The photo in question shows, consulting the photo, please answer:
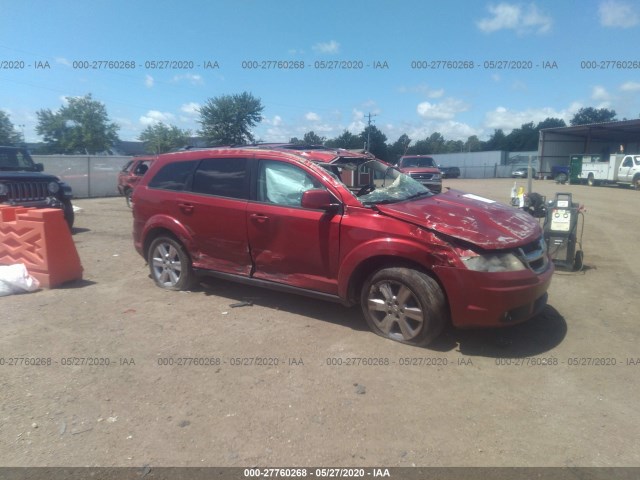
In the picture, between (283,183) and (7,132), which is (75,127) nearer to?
(7,132)

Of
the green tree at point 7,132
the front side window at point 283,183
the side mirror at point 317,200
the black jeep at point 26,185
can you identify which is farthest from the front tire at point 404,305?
the green tree at point 7,132

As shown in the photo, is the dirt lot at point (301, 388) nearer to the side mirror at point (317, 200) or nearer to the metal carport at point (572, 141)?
the side mirror at point (317, 200)

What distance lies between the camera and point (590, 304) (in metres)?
5.56

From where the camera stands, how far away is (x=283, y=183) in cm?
511

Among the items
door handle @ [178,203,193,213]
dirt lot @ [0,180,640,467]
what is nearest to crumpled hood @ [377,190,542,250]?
dirt lot @ [0,180,640,467]

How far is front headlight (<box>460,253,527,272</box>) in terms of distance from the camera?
3.97 meters

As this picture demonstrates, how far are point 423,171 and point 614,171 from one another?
20541 millimetres

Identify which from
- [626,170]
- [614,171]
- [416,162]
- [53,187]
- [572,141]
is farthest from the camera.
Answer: [572,141]

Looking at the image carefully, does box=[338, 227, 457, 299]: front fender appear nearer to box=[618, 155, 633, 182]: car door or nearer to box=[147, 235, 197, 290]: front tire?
box=[147, 235, 197, 290]: front tire

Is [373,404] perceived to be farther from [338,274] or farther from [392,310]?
[338,274]

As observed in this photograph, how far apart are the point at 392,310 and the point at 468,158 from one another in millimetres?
71137

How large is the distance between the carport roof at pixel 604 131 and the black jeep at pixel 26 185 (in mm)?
38607

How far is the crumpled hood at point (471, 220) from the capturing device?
407 cm

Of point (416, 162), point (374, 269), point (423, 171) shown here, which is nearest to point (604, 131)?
point (416, 162)
